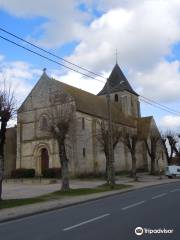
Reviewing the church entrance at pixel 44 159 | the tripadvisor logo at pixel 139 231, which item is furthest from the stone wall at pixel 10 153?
the tripadvisor logo at pixel 139 231

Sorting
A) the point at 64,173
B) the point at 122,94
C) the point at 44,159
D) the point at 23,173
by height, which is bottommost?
the point at 64,173

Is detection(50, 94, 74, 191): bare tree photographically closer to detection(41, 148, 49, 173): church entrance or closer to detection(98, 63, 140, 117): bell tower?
detection(41, 148, 49, 173): church entrance

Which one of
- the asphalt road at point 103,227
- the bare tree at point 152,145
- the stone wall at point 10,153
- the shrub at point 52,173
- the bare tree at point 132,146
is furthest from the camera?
the bare tree at point 152,145

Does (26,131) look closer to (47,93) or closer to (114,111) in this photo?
(47,93)

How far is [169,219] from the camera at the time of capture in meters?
11.4

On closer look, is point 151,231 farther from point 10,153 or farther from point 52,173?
point 10,153

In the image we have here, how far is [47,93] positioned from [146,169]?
69.8 ft

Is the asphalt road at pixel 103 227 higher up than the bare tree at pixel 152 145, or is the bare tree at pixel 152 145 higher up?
the bare tree at pixel 152 145

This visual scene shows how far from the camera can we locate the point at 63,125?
1159 inches

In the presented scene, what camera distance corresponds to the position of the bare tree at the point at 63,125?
27.3 m

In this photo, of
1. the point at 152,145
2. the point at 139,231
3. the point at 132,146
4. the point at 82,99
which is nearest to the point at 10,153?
the point at 82,99

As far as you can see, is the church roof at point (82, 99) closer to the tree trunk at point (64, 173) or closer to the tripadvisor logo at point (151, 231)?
the tree trunk at point (64, 173)

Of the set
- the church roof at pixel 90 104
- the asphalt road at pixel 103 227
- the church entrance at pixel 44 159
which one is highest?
the church roof at pixel 90 104

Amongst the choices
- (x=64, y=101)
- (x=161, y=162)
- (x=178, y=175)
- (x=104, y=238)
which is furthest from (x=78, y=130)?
(x=104, y=238)
